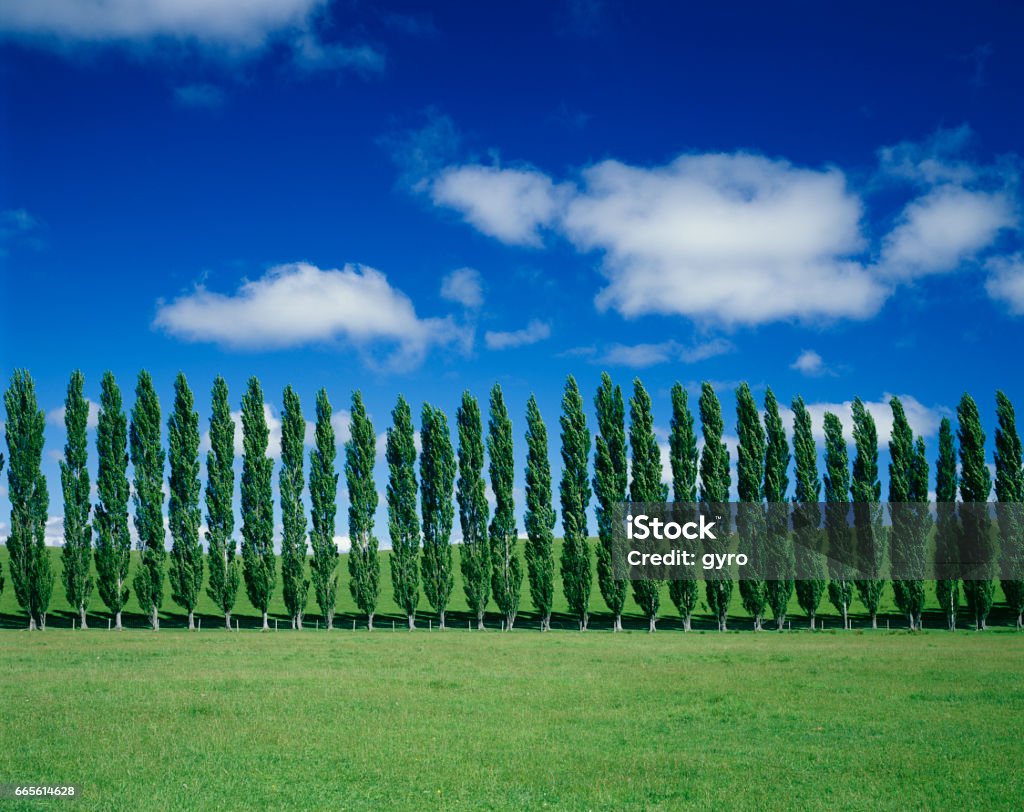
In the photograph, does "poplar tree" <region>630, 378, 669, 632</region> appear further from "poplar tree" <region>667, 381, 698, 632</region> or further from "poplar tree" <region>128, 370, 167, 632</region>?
"poplar tree" <region>128, 370, 167, 632</region>

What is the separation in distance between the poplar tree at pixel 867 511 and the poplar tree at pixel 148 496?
52.4 meters

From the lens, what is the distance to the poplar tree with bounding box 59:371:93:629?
200ft

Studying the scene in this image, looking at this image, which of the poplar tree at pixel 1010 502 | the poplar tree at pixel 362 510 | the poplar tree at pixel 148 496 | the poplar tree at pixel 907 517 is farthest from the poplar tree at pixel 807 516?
the poplar tree at pixel 148 496

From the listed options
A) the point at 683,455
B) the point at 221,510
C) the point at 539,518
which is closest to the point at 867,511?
the point at 683,455

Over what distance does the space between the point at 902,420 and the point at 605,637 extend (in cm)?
A: 3178

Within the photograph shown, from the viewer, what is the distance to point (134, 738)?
680 inches

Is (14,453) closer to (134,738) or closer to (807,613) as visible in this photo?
(134,738)

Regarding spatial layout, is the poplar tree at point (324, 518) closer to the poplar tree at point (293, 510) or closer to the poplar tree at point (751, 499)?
the poplar tree at point (293, 510)

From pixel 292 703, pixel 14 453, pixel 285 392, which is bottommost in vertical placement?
pixel 292 703

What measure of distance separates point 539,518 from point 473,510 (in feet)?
17.1

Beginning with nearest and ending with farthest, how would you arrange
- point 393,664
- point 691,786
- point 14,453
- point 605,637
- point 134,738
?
point 691,786
point 134,738
point 393,664
point 605,637
point 14,453

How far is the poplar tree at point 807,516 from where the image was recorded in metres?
63.3

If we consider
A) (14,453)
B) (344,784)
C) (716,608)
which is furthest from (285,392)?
(344,784)

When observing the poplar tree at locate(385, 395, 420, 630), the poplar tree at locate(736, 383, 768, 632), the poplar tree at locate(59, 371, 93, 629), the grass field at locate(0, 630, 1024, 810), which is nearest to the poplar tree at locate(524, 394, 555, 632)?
the poplar tree at locate(385, 395, 420, 630)
